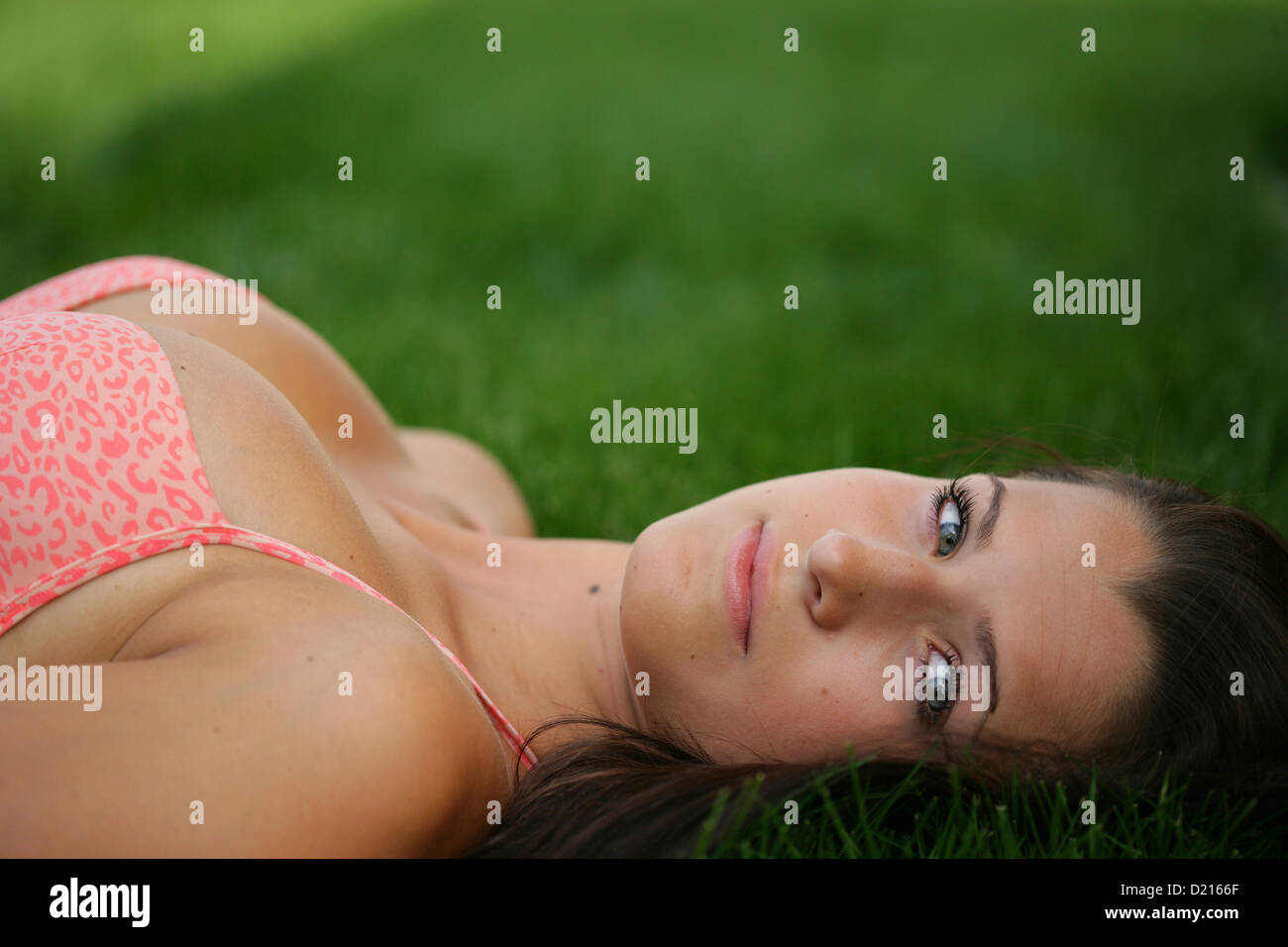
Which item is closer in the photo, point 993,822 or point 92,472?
point 92,472

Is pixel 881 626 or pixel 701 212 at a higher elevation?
pixel 701 212

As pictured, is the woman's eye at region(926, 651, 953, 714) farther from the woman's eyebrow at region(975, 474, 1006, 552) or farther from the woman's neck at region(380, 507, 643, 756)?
the woman's neck at region(380, 507, 643, 756)

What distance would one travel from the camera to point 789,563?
2127 mm

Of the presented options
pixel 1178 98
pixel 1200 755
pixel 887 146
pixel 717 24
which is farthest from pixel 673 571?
pixel 717 24

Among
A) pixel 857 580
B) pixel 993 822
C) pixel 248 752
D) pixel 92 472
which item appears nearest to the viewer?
pixel 248 752

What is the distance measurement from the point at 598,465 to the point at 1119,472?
73.2 inches

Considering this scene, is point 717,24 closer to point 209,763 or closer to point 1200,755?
point 1200,755

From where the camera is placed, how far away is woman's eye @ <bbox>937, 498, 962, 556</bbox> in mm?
2174

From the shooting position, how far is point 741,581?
6.99 feet

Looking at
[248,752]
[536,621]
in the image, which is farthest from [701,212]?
[248,752]

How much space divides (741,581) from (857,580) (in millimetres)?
222

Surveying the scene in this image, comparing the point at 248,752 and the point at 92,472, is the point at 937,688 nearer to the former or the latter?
the point at 248,752

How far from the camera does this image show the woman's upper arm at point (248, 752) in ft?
5.18

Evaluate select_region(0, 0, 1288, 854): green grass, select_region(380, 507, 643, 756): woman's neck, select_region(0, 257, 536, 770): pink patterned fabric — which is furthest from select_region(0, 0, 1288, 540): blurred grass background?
select_region(0, 257, 536, 770): pink patterned fabric
